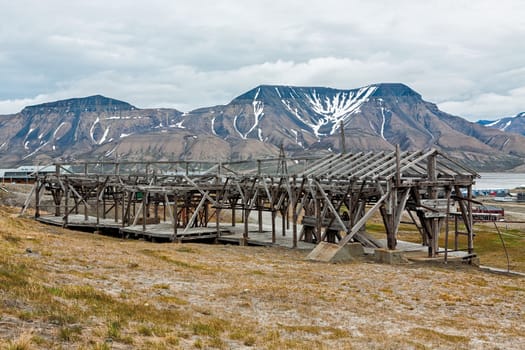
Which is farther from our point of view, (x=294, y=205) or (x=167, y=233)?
(x=167, y=233)

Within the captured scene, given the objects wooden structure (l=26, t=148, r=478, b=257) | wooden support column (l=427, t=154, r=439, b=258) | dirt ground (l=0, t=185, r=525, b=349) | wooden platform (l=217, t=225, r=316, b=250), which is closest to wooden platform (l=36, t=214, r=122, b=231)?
wooden structure (l=26, t=148, r=478, b=257)

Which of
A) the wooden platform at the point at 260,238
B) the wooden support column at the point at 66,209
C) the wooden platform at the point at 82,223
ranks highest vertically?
the wooden support column at the point at 66,209

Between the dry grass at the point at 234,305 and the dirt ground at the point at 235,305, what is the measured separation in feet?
0.11

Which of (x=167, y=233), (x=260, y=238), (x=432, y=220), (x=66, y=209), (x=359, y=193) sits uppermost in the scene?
(x=359, y=193)

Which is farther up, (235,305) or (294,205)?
(294,205)

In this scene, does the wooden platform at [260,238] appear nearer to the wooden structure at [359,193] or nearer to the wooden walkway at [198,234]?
the wooden walkway at [198,234]

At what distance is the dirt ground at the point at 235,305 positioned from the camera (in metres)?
9.39

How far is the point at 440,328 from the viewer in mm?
12234

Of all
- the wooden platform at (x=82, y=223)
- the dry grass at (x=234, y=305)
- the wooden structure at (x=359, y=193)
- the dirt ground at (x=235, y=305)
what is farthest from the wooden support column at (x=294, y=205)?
the wooden platform at (x=82, y=223)

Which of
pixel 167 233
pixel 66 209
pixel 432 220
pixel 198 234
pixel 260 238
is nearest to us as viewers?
pixel 432 220

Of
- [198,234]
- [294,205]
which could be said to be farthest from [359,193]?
[198,234]

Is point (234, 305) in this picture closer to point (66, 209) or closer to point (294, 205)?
point (294, 205)

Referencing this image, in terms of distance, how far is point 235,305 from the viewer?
13297 millimetres

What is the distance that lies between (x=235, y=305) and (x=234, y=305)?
28 mm
